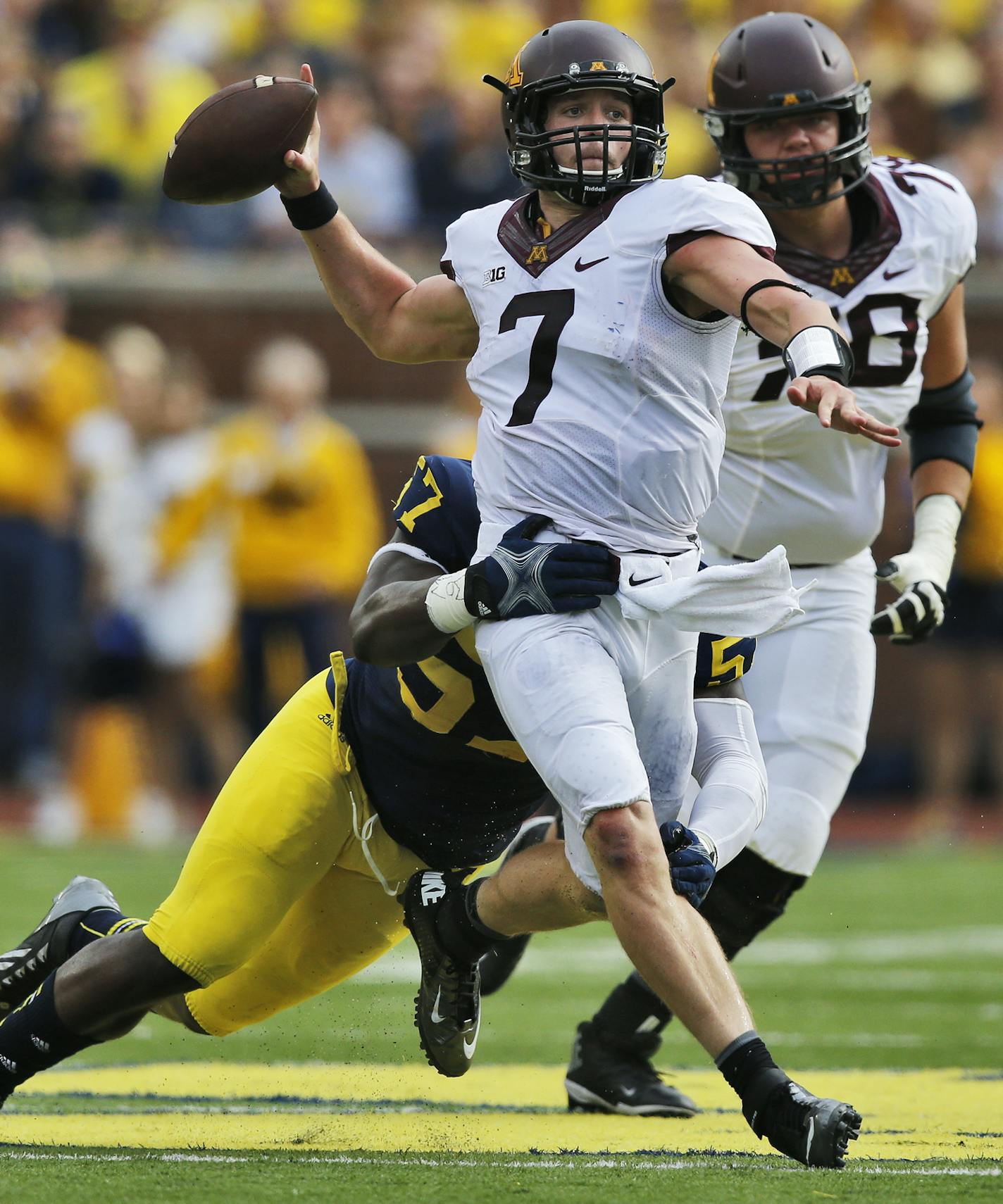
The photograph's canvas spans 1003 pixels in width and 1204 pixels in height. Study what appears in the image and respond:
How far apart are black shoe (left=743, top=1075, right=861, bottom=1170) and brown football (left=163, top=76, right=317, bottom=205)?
1.96 metres

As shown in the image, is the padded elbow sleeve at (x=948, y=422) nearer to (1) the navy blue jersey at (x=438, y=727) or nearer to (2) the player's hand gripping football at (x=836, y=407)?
(1) the navy blue jersey at (x=438, y=727)

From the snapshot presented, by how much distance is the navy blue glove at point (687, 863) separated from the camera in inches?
132

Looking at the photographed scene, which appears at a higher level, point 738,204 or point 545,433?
point 738,204

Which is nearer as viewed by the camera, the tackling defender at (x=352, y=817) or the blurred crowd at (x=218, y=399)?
the tackling defender at (x=352, y=817)

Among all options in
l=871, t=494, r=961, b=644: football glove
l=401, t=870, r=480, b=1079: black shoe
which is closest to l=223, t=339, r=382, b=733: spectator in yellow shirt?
l=871, t=494, r=961, b=644: football glove

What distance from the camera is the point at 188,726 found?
10133mm

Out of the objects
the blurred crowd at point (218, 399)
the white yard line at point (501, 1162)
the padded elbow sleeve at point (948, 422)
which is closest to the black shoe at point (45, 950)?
the white yard line at point (501, 1162)

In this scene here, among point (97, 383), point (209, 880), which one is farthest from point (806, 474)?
point (97, 383)

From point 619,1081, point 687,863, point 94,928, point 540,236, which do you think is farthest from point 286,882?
point 540,236

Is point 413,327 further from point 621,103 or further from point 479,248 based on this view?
point 621,103

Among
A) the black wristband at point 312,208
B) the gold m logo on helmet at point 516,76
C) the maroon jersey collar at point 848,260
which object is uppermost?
the gold m logo on helmet at point 516,76

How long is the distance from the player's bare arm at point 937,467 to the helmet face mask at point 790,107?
403 millimetres

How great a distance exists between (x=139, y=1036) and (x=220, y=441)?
4.31m

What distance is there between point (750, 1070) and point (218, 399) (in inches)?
313
